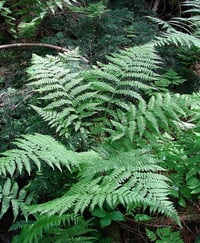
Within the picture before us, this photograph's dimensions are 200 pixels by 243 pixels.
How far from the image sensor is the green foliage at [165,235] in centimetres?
208

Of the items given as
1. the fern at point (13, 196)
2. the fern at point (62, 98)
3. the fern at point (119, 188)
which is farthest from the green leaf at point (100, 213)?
the fern at point (62, 98)

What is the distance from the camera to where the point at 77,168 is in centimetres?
231

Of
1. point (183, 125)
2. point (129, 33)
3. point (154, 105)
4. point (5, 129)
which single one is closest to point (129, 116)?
point (154, 105)

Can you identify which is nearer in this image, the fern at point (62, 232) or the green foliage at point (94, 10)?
the fern at point (62, 232)

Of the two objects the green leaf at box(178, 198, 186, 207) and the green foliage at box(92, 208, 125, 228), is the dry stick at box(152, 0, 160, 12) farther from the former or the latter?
the green foliage at box(92, 208, 125, 228)

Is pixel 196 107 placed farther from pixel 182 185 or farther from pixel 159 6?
pixel 159 6

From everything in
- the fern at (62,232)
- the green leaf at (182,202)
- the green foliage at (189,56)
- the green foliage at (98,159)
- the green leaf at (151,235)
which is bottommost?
the green leaf at (151,235)

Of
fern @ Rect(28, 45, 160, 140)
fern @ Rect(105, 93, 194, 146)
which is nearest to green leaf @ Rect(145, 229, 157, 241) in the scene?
fern @ Rect(105, 93, 194, 146)

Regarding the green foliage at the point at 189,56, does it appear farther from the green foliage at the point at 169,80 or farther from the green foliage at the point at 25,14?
the green foliage at the point at 25,14

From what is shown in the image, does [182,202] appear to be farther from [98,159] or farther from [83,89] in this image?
[83,89]

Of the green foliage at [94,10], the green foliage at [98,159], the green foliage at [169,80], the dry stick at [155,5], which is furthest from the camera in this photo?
the dry stick at [155,5]

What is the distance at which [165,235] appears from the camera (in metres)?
2.10

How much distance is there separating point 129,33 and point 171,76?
84cm

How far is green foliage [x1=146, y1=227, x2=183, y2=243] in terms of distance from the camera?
81.8 inches
